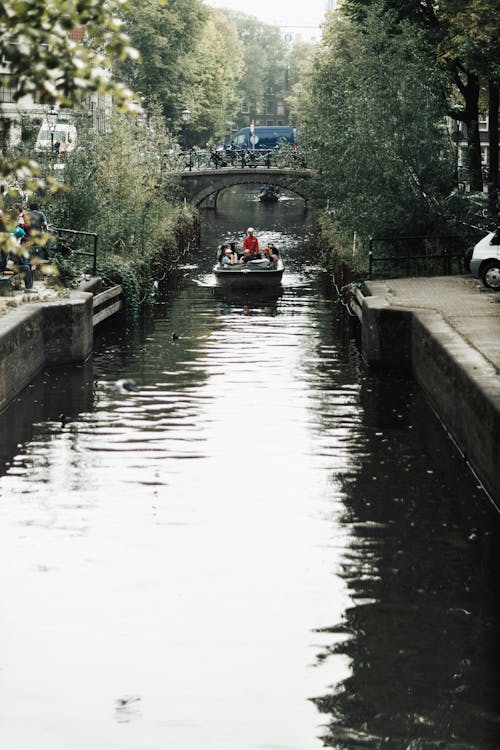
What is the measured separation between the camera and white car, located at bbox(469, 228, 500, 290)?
88.4 ft

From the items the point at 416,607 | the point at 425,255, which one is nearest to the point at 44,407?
the point at 416,607

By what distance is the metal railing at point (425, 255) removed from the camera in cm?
3055

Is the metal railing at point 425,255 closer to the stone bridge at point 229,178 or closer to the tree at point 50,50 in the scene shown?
the tree at point 50,50

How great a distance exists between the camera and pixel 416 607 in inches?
→ 451

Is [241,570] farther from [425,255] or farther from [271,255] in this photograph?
[271,255]

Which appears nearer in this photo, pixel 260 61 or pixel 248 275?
pixel 248 275

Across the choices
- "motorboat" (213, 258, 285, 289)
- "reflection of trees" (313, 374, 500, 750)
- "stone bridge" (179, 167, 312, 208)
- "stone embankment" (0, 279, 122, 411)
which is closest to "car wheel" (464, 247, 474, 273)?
"motorboat" (213, 258, 285, 289)

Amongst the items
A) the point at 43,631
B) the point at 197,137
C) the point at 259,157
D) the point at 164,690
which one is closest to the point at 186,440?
the point at 43,631

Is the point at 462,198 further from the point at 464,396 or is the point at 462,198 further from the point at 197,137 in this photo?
the point at 197,137

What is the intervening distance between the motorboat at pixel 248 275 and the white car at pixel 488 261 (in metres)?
8.92

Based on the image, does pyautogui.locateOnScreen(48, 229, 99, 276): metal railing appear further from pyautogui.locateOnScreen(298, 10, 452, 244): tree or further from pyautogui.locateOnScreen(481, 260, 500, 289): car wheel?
pyautogui.locateOnScreen(481, 260, 500, 289): car wheel

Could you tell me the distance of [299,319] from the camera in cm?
3133

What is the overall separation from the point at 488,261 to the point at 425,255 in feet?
12.0

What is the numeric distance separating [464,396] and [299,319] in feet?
48.8
